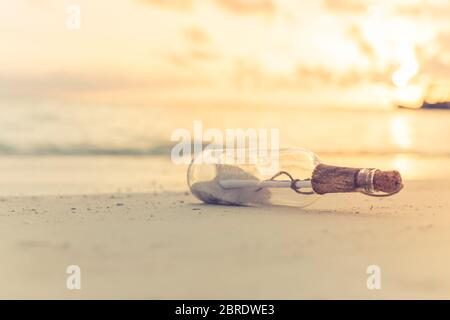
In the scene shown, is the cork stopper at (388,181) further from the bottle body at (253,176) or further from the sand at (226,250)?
the bottle body at (253,176)

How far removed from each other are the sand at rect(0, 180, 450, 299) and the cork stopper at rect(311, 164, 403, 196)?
11cm

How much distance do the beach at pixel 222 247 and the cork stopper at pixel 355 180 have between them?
0.11 meters

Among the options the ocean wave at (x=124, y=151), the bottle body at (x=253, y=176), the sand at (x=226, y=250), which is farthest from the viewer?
the ocean wave at (x=124, y=151)

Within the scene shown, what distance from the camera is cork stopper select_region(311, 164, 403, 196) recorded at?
249 cm

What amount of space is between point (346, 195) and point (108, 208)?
103 centimetres

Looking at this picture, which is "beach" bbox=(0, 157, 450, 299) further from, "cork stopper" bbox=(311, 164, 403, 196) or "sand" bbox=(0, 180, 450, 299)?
"cork stopper" bbox=(311, 164, 403, 196)

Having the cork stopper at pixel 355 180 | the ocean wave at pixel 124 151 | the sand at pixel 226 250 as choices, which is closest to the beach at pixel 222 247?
the sand at pixel 226 250

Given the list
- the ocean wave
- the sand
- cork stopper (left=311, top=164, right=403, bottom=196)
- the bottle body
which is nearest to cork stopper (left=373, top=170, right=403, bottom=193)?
cork stopper (left=311, top=164, right=403, bottom=196)

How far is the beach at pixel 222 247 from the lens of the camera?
182 cm

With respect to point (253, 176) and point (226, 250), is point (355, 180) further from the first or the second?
point (226, 250)

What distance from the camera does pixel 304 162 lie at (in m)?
2.75

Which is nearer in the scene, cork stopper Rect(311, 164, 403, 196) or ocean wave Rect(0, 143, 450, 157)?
cork stopper Rect(311, 164, 403, 196)

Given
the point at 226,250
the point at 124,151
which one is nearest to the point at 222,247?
the point at 226,250

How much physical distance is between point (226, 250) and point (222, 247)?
4 cm
